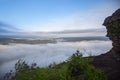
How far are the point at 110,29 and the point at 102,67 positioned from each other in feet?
32.2

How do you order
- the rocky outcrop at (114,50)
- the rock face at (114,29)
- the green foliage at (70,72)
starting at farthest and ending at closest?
A: the rock face at (114,29)
the rocky outcrop at (114,50)
the green foliage at (70,72)

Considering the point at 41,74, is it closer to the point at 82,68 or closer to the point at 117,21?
the point at 82,68

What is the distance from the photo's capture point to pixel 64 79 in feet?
121

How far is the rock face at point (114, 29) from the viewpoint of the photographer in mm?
56537

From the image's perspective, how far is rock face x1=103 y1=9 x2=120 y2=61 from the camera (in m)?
56.5

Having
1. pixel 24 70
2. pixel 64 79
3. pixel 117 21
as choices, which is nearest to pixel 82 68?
pixel 64 79

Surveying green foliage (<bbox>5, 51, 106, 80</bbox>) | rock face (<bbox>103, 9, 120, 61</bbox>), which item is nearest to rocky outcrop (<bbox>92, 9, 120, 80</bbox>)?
rock face (<bbox>103, 9, 120, 61</bbox>)

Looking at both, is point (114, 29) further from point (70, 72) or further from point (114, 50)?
point (70, 72)

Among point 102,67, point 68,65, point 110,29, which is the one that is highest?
point 110,29

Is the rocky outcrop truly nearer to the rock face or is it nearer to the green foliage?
the rock face

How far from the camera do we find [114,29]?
2272 inches

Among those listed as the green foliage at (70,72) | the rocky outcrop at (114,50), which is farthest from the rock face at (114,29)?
the green foliage at (70,72)

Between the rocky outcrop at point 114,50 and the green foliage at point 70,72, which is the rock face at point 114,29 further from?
the green foliage at point 70,72

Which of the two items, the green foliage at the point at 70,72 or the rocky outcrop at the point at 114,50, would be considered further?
the rocky outcrop at the point at 114,50
